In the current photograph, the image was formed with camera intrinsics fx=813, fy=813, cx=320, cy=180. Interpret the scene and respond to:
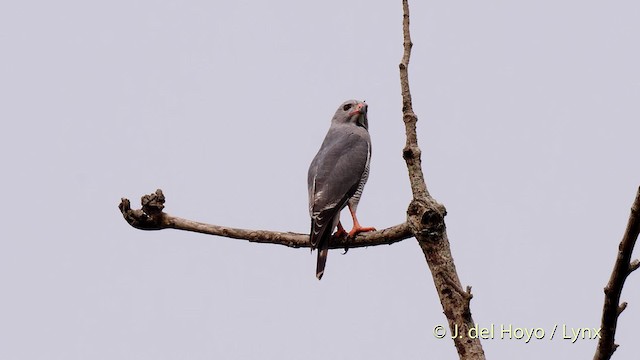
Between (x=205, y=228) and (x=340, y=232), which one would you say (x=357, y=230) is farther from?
(x=205, y=228)

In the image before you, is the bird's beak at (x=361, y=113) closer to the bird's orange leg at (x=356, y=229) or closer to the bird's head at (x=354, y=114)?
the bird's head at (x=354, y=114)

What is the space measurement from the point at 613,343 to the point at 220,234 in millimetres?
3554

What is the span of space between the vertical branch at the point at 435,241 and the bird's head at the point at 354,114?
279 centimetres

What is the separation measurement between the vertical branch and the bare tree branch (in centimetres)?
81

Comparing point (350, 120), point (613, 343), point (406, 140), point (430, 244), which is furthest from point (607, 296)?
point (350, 120)

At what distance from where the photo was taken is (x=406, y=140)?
5883mm

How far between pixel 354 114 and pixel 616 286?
489 cm

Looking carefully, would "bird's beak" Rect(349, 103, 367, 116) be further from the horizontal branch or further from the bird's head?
the horizontal branch

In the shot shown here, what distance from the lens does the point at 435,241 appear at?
5.47 m

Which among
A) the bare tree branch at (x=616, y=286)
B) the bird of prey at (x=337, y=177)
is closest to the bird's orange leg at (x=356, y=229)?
the bird of prey at (x=337, y=177)

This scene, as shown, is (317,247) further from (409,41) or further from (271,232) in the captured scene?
(409,41)

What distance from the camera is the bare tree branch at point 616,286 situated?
405 centimetres

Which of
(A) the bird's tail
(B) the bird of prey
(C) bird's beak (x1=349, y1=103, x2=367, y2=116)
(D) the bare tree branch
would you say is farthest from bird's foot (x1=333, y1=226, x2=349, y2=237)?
(D) the bare tree branch

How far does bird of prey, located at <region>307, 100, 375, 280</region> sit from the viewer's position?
714cm
